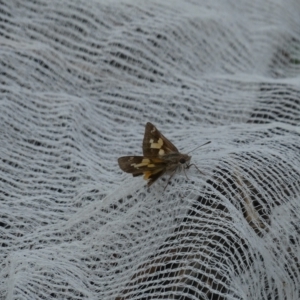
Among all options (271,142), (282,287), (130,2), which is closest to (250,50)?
(130,2)

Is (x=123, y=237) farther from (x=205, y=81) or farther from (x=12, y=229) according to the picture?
(x=205, y=81)

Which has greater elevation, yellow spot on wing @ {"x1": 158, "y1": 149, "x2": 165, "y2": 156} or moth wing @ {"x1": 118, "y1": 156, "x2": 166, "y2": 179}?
yellow spot on wing @ {"x1": 158, "y1": 149, "x2": 165, "y2": 156}

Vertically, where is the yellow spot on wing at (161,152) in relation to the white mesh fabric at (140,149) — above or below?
above

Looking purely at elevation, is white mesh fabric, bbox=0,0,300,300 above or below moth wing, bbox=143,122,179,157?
below

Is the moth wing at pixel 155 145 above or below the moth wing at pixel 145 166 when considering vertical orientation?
above

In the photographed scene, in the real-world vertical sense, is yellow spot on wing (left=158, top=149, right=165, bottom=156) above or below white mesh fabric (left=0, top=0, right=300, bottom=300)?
above

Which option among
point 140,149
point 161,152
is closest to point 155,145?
point 161,152
